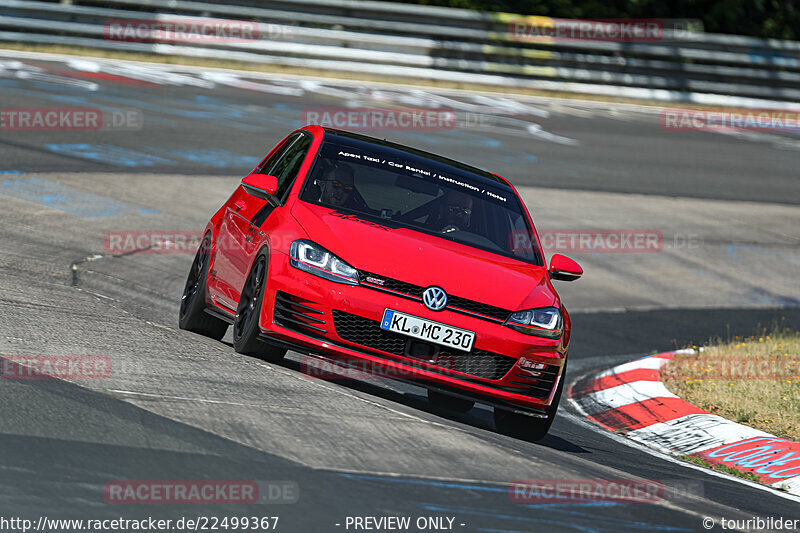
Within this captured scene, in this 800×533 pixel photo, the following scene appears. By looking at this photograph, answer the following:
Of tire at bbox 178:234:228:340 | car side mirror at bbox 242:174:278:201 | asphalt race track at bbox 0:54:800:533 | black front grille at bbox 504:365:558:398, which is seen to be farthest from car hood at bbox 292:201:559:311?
tire at bbox 178:234:228:340

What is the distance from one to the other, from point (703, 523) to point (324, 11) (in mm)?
18423

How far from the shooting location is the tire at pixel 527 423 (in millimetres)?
7164

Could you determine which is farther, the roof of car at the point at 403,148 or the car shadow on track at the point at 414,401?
the roof of car at the point at 403,148

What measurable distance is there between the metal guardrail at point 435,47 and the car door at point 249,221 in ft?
43.6

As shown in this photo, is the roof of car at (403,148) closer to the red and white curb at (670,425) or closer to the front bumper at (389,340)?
the front bumper at (389,340)

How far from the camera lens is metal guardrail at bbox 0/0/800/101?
68.8 feet

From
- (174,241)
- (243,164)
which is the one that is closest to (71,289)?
(174,241)

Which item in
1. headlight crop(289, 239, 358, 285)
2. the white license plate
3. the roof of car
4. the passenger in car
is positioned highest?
the roof of car

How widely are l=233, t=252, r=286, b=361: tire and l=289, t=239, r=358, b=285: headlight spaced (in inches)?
9.4

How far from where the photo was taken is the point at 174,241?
1241 centimetres

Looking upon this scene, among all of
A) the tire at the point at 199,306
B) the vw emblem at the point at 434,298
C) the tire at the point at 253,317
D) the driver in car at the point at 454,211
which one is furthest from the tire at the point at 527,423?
the tire at the point at 199,306

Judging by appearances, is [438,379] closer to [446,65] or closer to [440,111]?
[440,111]

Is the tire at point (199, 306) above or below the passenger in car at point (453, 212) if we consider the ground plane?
below

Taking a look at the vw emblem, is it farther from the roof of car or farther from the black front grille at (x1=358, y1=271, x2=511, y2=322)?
the roof of car
